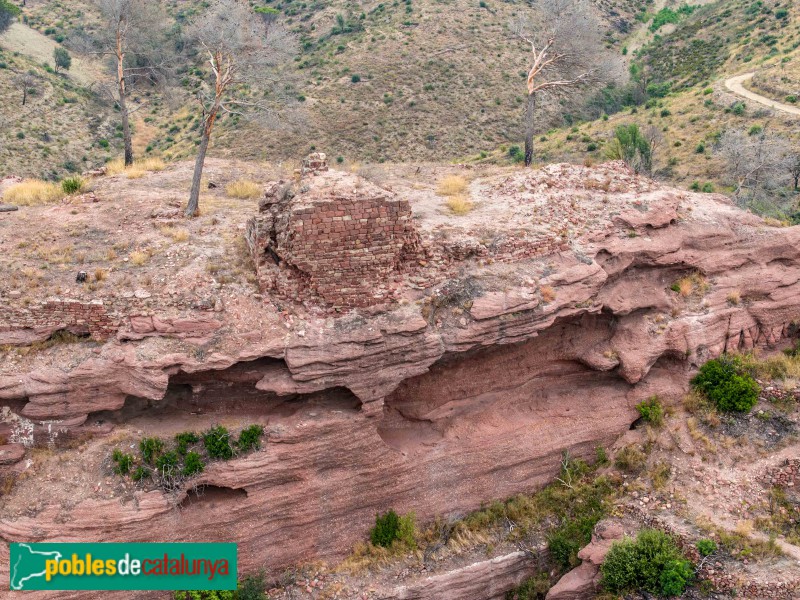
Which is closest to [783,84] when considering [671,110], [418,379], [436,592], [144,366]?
[671,110]

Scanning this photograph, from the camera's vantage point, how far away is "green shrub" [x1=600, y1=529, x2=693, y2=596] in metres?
9.98

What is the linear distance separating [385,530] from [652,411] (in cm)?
601

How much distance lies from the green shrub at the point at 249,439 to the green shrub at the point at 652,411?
780cm

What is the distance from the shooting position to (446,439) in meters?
12.0

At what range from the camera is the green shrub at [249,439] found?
10.6m

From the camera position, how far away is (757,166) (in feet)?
76.7

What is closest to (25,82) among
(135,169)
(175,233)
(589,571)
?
(135,169)

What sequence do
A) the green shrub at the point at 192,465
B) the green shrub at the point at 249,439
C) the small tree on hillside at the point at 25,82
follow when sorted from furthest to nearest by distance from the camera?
the small tree on hillside at the point at 25,82
the green shrub at the point at 249,439
the green shrub at the point at 192,465

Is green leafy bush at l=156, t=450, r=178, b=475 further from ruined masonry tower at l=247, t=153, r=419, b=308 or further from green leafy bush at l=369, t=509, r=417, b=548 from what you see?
green leafy bush at l=369, t=509, r=417, b=548

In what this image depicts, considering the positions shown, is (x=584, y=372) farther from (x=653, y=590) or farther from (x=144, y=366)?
(x=144, y=366)

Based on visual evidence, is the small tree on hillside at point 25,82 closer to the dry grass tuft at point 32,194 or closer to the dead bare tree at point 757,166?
the dry grass tuft at point 32,194

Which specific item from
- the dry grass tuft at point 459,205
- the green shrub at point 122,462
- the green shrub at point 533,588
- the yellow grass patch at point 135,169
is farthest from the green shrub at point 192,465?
the yellow grass patch at point 135,169

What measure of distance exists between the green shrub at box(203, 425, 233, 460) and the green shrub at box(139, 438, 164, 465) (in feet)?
2.43

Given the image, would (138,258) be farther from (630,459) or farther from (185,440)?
(630,459)
